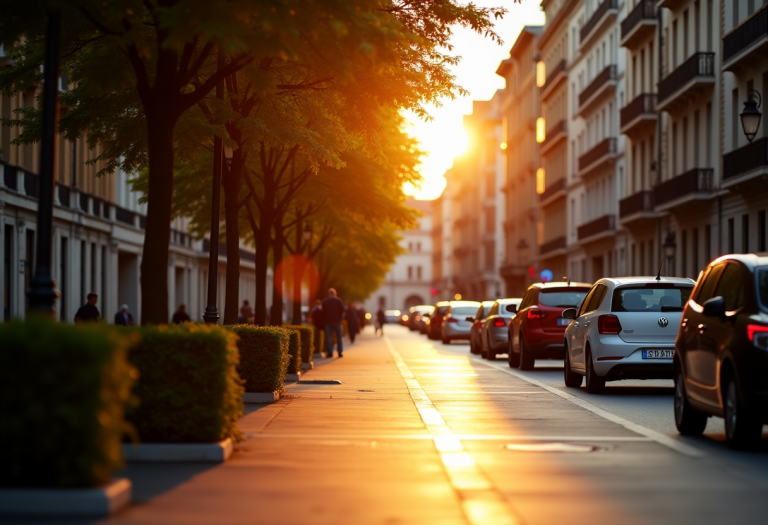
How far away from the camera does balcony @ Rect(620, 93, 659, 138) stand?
53.5 meters

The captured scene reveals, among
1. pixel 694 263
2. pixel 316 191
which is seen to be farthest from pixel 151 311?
pixel 694 263

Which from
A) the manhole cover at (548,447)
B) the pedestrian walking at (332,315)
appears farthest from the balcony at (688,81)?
the manhole cover at (548,447)

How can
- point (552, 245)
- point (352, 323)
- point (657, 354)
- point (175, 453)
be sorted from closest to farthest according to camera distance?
point (175, 453)
point (657, 354)
point (352, 323)
point (552, 245)

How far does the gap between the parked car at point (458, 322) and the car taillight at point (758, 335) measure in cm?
4109

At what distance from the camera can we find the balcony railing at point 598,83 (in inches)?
2488

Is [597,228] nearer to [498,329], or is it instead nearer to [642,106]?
[642,106]

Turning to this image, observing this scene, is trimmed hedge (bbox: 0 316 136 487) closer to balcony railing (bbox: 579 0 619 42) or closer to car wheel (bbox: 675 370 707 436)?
car wheel (bbox: 675 370 707 436)

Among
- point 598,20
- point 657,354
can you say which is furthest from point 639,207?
point 657,354

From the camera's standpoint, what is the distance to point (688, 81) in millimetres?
45031

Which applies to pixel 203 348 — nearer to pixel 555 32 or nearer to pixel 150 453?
pixel 150 453

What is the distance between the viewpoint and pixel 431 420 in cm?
1458

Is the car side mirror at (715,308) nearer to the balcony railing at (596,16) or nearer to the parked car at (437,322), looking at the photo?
the parked car at (437,322)

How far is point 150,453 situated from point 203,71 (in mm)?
11242

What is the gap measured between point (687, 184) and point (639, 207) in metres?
8.26
